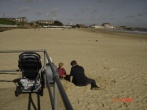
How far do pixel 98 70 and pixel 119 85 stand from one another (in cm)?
217

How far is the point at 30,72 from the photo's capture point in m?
5.14

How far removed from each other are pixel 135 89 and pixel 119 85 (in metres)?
0.54

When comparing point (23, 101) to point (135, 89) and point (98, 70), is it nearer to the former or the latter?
point (135, 89)

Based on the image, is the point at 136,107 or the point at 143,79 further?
the point at 143,79

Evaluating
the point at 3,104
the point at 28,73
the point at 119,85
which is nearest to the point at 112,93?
the point at 119,85

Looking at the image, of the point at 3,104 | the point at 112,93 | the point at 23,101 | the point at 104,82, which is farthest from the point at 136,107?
the point at 3,104

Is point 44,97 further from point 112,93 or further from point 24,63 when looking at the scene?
point 112,93

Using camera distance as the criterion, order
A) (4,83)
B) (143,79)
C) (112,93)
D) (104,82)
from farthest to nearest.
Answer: (143,79), (104,82), (4,83), (112,93)

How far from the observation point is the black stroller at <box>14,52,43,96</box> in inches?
197

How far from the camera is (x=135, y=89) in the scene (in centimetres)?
637

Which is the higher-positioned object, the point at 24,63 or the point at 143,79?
A: the point at 24,63

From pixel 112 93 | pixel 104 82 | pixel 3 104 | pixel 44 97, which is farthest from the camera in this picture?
pixel 104 82

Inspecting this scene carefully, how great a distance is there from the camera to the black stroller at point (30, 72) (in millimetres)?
5008

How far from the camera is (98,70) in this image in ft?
28.9
